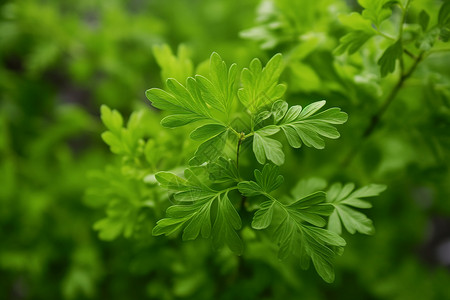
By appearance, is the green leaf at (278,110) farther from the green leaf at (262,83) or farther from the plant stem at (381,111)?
the plant stem at (381,111)

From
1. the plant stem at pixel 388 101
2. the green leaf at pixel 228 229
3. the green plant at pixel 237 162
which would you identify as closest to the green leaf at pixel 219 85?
the green plant at pixel 237 162

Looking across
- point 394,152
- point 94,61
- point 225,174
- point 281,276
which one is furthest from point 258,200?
point 94,61

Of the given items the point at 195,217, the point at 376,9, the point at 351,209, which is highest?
the point at 376,9

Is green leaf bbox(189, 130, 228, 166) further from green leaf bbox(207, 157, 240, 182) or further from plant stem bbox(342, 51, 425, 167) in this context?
plant stem bbox(342, 51, 425, 167)

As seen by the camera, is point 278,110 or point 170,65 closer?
point 278,110

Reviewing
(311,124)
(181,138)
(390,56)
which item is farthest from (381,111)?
(181,138)

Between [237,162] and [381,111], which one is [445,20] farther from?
[237,162]

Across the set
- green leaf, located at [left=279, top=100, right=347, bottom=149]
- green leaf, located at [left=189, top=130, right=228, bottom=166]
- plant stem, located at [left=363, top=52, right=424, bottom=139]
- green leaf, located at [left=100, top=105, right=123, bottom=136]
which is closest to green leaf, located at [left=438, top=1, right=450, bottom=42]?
plant stem, located at [left=363, top=52, right=424, bottom=139]
